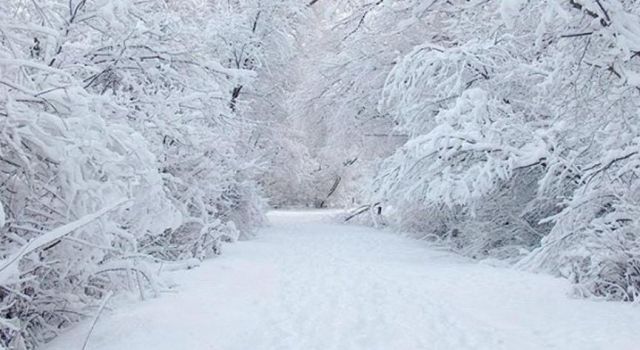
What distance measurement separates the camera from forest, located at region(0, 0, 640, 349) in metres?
4.68

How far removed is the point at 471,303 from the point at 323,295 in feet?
5.44

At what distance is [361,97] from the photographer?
17.7 meters

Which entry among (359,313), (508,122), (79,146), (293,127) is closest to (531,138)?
(508,122)

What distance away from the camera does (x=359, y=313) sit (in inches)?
255

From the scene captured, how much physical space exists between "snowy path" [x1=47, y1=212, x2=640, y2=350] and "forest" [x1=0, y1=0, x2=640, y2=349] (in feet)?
1.61

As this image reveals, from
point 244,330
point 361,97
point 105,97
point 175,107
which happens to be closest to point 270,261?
point 175,107

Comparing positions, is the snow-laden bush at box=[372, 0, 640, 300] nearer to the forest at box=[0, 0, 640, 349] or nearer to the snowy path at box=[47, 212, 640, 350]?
the forest at box=[0, 0, 640, 349]

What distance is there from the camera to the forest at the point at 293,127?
15.3 feet

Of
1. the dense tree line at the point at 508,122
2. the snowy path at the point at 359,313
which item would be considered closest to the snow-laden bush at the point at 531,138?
the dense tree line at the point at 508,122

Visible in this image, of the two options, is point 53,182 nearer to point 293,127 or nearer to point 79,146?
point 79,146

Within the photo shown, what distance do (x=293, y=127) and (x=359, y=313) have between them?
596 inches

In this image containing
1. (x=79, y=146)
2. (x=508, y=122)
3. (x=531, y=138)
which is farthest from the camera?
(x=508, y=122)

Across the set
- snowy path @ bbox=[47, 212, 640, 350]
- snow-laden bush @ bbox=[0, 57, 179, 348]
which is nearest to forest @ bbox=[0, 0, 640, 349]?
snow-laden bush @ bbox=[0, 57, 179, 348]

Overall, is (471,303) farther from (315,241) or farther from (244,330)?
(315,241)
